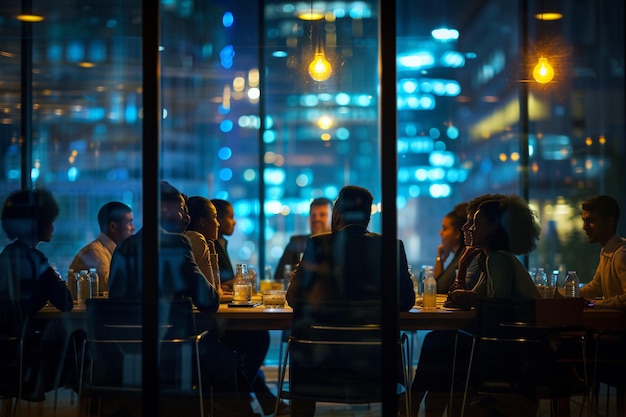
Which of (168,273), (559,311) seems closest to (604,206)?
(559,311)

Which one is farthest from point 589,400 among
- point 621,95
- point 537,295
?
point 621,95

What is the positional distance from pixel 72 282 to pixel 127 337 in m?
0.77

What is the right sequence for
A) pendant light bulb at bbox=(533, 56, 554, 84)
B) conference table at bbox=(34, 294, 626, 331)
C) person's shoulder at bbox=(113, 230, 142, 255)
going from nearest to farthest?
1. person's shoulder at bbox=(113, 230, 142, 255)
2. conference table at bbox=(34, 294, 626, 331)
3. pendant light bulb at bbox=(533, 56, 554, 84)

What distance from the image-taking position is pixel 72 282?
422cm

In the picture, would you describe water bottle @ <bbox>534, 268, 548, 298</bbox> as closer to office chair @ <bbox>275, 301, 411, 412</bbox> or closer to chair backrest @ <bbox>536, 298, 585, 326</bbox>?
chair backrest @ <bbox>536, 298, 585, 326</bbox>

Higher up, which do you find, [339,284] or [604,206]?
[604,206]

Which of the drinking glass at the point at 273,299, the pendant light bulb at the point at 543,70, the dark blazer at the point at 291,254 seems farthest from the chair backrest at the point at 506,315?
the dark blazer at the point at 291,254

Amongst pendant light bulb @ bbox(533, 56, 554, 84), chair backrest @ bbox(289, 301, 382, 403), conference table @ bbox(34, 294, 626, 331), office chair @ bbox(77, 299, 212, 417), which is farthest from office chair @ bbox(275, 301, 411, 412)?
pendant light bulb @ bbox(533, 56, 554, 84)

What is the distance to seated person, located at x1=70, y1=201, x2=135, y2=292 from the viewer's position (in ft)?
13.1

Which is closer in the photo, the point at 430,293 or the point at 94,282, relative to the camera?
the point at 430,293

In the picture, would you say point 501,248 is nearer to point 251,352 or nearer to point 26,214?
point 251,352

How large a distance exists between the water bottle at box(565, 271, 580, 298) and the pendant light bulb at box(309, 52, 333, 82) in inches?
115

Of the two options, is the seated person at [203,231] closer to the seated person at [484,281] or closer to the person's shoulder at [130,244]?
the person's shoulder at [130,244]

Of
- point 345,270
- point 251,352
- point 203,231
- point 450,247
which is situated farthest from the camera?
point 450,247
